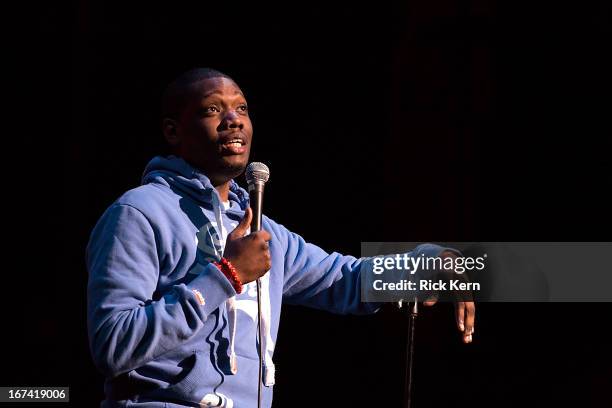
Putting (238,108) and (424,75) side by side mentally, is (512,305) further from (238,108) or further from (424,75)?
(238,108)

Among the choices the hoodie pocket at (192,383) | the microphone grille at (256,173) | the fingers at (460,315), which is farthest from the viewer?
the fingers at (460,315)

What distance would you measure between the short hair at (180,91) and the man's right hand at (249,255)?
0.60 m

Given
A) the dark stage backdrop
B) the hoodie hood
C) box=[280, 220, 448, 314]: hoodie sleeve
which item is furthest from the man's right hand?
the dark stage backdrop

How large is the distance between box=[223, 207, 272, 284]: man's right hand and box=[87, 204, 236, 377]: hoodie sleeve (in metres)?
0.05

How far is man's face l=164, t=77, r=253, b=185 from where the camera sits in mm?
2859

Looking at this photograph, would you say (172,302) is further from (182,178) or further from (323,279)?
(323,279)

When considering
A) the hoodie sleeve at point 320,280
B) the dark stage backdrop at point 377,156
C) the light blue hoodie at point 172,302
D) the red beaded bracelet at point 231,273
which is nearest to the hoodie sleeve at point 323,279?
the hoodie sleeve at point 320,280

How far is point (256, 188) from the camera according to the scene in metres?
2.60

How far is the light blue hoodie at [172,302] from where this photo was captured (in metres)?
2.39

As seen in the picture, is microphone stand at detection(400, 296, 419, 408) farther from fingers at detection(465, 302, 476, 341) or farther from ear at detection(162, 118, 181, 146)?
ear at detection(162, 118, 181, 146)

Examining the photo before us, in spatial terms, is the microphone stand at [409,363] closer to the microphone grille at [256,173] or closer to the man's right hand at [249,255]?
the man's right hand at [249,255]

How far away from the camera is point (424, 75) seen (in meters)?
4.33

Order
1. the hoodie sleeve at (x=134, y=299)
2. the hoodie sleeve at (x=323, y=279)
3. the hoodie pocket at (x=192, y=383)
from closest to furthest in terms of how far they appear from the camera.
Answer: the hoodie sleeve at (x=134, y=299) < the hoodie pocket at (x=192, y=383) < the hoodie sleeve at (x=323, y=279)

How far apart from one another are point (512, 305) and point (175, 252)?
75.6 inches
